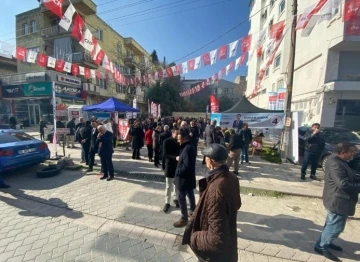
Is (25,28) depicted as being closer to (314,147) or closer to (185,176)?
(185,176)

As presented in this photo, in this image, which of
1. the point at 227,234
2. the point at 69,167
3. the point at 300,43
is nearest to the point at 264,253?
the point at 227,234

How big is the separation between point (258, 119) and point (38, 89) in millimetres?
20789

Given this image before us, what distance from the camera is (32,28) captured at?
70.1 ft

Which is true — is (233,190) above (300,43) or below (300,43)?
below

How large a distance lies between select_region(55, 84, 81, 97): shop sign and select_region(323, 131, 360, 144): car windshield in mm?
21276

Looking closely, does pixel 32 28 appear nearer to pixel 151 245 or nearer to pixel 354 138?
pixel 151 245

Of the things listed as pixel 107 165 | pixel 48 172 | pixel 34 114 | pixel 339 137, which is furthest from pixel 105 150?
pixel 34 114

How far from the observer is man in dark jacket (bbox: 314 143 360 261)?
2539 millimetres

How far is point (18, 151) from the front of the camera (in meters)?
5.68

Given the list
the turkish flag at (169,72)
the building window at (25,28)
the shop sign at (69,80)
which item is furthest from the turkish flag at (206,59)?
the building window at (25,28)

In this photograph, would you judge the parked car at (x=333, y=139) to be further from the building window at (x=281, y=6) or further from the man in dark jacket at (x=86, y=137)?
the building window at (x=281, y=6)

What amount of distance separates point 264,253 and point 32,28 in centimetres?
2954

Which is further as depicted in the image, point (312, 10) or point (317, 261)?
point (312, 10)

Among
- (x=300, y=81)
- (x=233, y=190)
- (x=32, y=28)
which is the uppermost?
(x=32, y=28)
